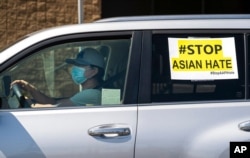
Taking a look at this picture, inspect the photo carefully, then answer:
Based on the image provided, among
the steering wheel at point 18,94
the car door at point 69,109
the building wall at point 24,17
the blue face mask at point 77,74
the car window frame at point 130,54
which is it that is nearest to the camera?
the car door at point 69,109

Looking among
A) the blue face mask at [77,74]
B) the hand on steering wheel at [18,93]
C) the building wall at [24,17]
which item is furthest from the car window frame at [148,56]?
the building wall at [24,17]

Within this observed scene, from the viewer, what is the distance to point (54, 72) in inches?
153

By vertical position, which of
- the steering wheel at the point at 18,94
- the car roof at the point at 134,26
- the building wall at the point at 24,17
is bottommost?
the steering wheel at the point at 18,94

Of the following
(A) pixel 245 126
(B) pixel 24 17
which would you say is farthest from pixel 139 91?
Answer: (B) pixel 24 17

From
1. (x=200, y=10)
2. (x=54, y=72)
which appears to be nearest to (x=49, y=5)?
(x=200, y=10)

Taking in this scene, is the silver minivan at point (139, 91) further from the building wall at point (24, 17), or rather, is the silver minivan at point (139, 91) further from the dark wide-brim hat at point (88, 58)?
the building wall at point (24, 17)

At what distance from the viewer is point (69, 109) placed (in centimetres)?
363

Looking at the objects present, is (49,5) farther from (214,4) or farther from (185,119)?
(185,119)

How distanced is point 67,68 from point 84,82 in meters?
0.17

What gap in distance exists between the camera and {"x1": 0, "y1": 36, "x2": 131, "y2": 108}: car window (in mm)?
3709

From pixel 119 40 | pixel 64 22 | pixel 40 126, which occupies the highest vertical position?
pixel 64 22

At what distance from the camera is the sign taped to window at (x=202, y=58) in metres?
3.72

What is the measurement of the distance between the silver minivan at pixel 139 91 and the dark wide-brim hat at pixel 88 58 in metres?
0.03

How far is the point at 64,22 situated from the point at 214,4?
11.1 feet
